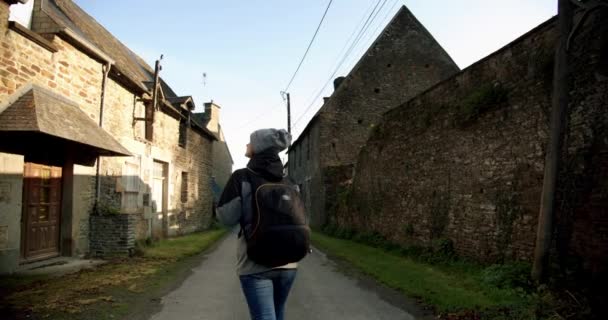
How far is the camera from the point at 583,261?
5.91 meters

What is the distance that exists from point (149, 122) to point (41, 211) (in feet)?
17.8

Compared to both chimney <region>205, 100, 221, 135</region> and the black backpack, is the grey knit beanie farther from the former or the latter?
chimney <region>205, 100, 221, 135</region>

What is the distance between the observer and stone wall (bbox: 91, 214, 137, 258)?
32.4 ft

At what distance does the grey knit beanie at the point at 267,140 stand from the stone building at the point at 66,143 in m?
5.23

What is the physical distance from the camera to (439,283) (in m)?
6.90

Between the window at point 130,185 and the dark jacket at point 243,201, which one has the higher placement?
the window at point 130,185

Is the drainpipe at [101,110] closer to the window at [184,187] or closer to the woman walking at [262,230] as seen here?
the window at [184,187]

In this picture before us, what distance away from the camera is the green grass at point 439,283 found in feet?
18.1

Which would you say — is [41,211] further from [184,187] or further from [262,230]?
[184,187]

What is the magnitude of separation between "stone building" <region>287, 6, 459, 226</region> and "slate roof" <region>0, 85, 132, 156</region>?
13.9 meters

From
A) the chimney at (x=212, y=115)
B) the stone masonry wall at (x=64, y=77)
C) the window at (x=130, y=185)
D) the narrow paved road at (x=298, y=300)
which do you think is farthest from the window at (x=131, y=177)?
the chimney at (x=212, y=115)

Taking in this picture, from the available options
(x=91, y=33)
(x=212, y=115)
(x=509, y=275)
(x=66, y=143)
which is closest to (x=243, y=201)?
(x=509, y=275)

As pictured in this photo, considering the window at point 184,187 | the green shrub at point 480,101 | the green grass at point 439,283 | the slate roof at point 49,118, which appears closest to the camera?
the green grass at point 439,283

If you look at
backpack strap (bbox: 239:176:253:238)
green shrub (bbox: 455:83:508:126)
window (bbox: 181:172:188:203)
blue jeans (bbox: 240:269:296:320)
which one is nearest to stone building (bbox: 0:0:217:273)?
window (bbox: 181:172:188:203)
